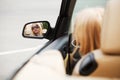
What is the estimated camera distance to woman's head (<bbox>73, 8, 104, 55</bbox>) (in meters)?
1.90

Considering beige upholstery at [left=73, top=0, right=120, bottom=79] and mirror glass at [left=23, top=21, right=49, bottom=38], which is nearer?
beige upholstery at [left=73, top=0, right=120, bottom=79]

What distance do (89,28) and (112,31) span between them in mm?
347

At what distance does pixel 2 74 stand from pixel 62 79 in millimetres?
3261

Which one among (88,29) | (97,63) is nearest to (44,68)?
(97,63)

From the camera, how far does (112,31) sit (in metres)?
1.59

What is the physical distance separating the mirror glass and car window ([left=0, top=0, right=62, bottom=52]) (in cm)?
A: 354

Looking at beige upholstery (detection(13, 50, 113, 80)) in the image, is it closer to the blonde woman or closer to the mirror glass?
the blonde woman

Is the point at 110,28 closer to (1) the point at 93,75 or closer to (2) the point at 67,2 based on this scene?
(1) the point at 93,75

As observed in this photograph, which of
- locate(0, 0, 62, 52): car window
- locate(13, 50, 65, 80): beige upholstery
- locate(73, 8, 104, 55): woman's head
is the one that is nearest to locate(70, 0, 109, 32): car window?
locate(73, 8, 104, 55): woman's head

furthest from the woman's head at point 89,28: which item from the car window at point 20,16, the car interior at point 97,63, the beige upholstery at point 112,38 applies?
the car window at point 20,16

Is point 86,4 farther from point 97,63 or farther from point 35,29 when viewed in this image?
point 97,63

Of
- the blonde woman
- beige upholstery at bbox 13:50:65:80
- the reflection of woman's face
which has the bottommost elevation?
the reflection of woman's face

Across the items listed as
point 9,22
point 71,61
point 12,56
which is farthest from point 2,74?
point 71,61

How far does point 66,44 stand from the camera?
235cm
